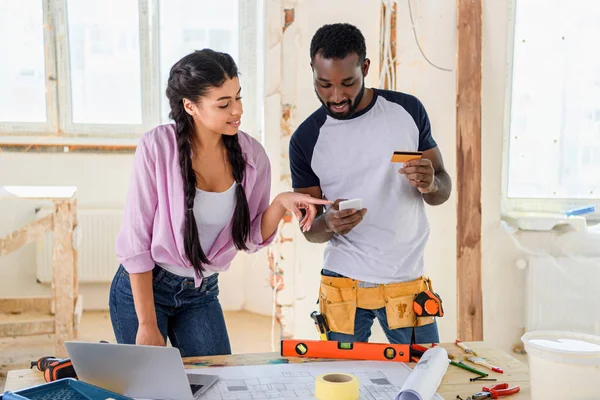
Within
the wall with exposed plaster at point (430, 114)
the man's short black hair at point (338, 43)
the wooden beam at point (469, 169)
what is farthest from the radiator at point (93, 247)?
the man's short black hair at point (338, 43)

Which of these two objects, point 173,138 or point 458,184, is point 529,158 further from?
point 173,138

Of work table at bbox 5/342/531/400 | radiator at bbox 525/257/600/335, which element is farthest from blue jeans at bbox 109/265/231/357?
radiator at bbox 525/257/600/335

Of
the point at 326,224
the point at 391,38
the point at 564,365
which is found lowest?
the point at 564,365

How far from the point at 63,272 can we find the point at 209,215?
202cm

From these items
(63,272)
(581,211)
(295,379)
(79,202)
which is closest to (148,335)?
(295,379)

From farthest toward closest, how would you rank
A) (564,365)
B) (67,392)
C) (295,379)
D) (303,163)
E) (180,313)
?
(303,163)
(180,313)
(295,379)
(67,392)
(564,365)

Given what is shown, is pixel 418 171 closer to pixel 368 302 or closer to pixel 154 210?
pixel 368 302

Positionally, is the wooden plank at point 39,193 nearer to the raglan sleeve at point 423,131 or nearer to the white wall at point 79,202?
the white wall at point 79,202

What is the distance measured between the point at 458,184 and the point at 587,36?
1.05 m

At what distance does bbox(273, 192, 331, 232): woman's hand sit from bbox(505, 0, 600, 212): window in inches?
71.8

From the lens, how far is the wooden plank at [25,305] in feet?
12.1

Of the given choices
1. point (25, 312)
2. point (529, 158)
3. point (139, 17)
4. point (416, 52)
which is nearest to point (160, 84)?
point (139, 17)

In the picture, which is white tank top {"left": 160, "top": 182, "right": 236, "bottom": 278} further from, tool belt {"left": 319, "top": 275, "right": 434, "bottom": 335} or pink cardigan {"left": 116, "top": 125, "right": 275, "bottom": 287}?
tool belt {"left": 319, "top": 275, "right": 434, "bottom": 335}

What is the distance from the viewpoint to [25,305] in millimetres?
3703
